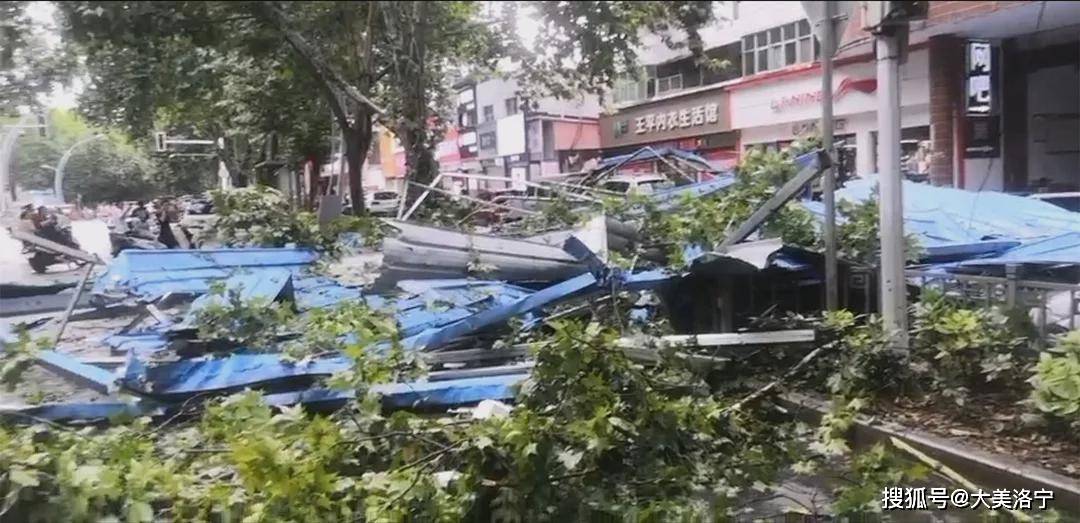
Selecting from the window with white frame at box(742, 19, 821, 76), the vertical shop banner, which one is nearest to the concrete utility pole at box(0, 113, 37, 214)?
the window with white frame at box(742, 19, 821, 76)

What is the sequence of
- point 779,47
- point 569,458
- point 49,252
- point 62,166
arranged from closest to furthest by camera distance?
point 569,458
point 779,47
point 62,166
point 49,252

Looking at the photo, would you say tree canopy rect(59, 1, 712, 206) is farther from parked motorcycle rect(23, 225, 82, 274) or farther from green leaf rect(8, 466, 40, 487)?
green leaf rect(8, 466, 40, 487)

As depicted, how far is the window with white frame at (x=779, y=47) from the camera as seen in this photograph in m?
2.51

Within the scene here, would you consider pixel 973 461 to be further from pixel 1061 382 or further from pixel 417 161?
A: pixel 417 161

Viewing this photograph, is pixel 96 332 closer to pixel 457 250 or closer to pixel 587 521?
pixel 457 250

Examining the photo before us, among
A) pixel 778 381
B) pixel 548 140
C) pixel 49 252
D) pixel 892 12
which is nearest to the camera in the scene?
pixel 892 12

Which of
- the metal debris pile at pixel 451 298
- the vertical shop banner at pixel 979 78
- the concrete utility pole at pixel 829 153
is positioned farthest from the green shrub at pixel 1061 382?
the vertical shop banner at pixel 979 78

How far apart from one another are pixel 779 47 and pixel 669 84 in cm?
47

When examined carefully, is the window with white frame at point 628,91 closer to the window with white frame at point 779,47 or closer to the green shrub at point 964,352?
the window with white frame at point 779,47

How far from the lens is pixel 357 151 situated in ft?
9.82

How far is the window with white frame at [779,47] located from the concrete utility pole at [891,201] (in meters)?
0.22

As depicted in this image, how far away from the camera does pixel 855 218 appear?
3.54 m


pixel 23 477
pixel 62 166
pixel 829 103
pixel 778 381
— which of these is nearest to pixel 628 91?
pixel 829 103

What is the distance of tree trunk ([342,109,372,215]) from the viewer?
9.29 feet
